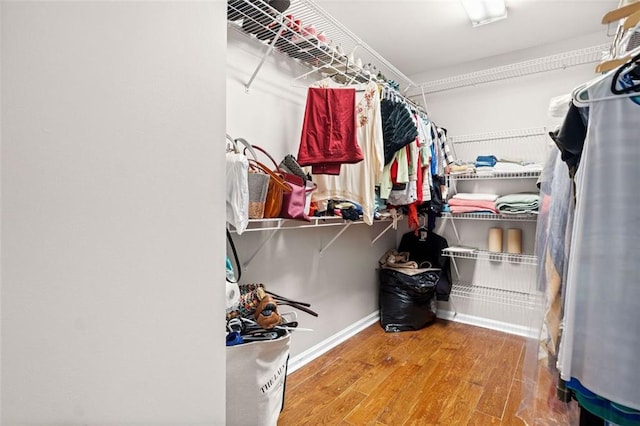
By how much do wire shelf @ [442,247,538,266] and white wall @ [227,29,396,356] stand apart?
833mm

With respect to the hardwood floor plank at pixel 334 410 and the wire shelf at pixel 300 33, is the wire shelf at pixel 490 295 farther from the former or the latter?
the wire shelf at pixel 300 33

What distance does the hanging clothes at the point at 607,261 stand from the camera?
31.4 inches

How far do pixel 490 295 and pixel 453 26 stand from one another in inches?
89.8

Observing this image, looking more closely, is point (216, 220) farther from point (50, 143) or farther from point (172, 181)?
point (50, 143)

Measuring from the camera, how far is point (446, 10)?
2.19 metres

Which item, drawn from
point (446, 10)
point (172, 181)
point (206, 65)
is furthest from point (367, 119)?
point (172, 181)

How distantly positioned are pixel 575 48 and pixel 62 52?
340cm

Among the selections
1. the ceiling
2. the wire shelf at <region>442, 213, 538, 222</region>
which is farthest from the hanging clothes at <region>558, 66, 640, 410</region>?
the wire shelf at <region>442, 213, 538, 222</region>

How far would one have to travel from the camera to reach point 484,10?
218cm

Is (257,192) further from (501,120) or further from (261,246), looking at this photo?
(501,120)

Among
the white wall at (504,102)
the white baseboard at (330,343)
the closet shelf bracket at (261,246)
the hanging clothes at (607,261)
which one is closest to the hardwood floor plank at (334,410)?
the white baseboard at (330,343)

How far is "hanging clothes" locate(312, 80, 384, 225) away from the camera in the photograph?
6.55 ft

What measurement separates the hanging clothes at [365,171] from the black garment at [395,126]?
133 millimetres

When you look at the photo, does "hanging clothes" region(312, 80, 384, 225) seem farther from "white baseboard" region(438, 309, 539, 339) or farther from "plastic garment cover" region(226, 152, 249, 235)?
"white baseboard" region(438, 309, 539, 339)
